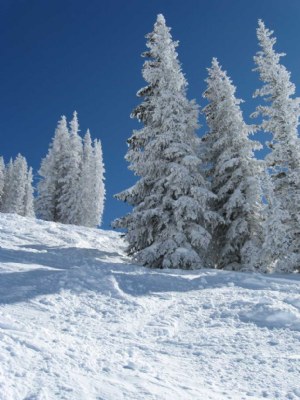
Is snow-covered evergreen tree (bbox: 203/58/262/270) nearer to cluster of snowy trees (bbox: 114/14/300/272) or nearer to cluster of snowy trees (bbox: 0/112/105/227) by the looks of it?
cluster of snowy trees (bbox: 114/14/300/272)

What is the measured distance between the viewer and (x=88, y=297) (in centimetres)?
1013

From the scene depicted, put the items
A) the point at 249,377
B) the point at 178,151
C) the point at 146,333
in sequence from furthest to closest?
1. the point at 178,151
2. the point at 146,333
3. the point at 249,377

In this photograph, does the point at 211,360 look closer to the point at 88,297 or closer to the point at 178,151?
the point at 88,297

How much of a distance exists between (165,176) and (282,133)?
6.33 m

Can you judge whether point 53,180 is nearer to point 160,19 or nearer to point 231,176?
point 160,19

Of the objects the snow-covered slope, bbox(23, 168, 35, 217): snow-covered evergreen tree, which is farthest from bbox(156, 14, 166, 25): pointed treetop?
bbox(23, 168, 35, 217): snow-covered evergreen tree

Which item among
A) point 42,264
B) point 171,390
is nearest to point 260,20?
point 42,264

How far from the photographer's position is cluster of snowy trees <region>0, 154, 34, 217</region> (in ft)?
199

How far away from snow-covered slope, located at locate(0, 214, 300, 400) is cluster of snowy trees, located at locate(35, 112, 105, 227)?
29.9m

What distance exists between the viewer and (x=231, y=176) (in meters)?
20.3

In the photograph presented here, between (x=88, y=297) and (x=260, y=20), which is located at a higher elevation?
(x=260, y=20)

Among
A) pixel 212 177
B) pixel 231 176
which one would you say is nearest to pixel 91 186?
pixel 212 177

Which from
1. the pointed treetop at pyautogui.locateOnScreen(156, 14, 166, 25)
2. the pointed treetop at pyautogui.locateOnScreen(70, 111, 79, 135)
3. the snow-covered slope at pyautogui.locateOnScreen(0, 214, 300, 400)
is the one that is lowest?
the snow-covered slope at pyautogui.locateOnScreen(0, 214, 300, 400)

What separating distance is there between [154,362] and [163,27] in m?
19.3
